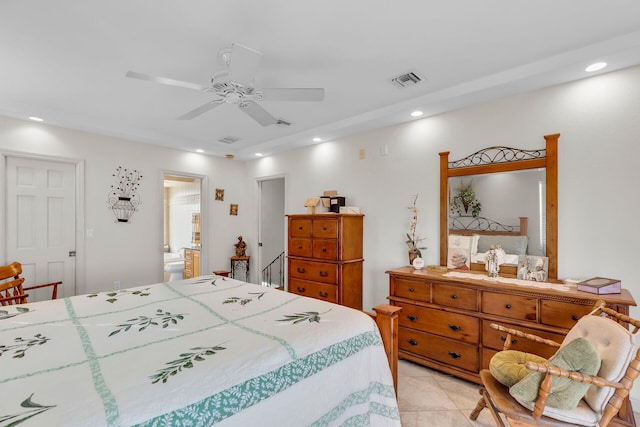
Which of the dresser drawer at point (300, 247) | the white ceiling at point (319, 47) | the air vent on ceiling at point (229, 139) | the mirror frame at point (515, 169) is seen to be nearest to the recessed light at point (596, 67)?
the white ceiling at point (319, 47)

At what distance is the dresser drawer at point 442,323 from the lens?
2539mm

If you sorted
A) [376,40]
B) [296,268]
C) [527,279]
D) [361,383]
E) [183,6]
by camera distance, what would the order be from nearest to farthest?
[361,383] < [183,6] < [376,40] < [527,279] < [296,268]

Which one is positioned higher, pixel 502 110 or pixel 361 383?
pixel 502 110

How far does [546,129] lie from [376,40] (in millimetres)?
1737

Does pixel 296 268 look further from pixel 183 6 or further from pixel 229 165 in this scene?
pixel 183 6

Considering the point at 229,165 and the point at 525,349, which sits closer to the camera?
the point at 525,349

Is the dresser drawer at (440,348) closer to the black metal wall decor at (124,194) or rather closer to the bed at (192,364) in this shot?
the bed at (192,364)

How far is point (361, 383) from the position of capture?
60.9 inches

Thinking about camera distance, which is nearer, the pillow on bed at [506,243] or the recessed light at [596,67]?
the recessed light at [596,67]

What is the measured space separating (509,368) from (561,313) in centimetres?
75

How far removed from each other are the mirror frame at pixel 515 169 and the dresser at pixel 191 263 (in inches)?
178

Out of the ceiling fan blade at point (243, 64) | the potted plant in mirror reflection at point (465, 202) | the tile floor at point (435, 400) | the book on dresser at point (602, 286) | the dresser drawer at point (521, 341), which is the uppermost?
the ceiling fan blade at point (243, 64)

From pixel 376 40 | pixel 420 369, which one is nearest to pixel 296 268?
pixel 420 369

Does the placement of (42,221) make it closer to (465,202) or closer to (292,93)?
(292,93)
